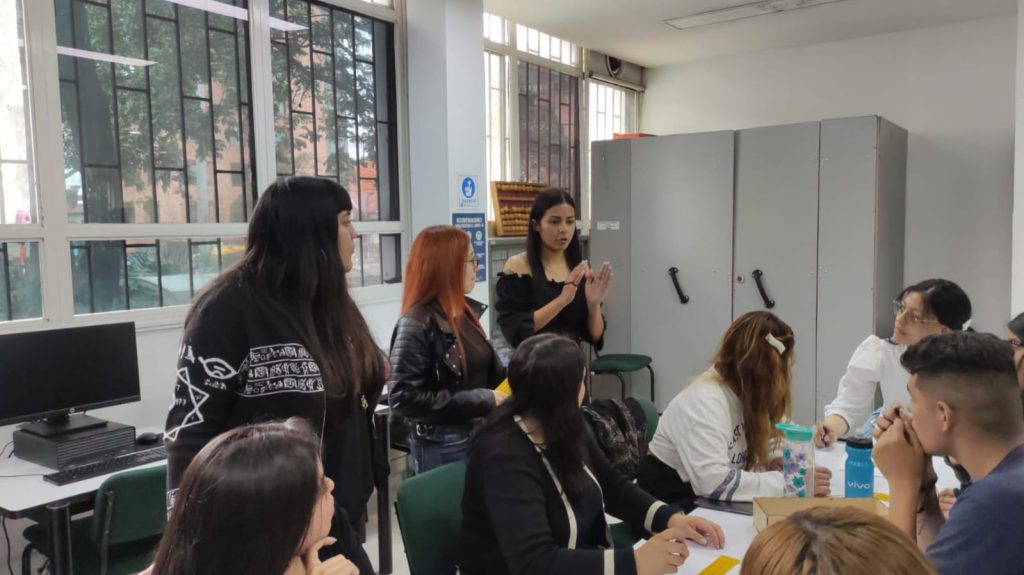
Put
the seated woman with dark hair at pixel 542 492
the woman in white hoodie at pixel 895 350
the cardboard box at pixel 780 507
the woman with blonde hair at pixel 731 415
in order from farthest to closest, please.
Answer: the woman in white hoodie at pixel 895 350 < the woman with blonde hair at pixel 731 415 < the cardboard box at pixel 780 507 < the seated woman with dark hair at pixel 542 492

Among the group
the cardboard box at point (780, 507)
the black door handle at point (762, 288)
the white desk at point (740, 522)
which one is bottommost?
the white desk at point (740, 522)

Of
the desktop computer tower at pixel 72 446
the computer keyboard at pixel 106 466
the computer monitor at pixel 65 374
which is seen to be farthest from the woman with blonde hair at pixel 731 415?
the computer monitor at pixel 65 374

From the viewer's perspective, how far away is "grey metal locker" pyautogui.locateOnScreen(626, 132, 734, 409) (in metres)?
4.56

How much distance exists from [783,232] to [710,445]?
288cm

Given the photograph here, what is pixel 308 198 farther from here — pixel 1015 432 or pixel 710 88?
pixel 710 88

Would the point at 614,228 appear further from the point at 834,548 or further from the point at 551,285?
the point at 834,548

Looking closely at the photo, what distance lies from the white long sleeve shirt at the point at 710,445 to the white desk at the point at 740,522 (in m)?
0.09

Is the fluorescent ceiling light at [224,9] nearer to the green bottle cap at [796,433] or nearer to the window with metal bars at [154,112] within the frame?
the window with metal bars at [154,112]

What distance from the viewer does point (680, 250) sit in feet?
15.5

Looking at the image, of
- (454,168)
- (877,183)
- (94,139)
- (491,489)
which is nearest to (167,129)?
(94,139)

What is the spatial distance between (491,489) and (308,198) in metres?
0.69

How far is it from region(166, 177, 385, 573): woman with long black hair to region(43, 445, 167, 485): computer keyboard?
1164 millimetres

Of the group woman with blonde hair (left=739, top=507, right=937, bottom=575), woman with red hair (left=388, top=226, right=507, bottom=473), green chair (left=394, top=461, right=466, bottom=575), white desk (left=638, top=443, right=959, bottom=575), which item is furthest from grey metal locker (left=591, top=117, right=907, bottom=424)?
woman with blonde hair (left=739, top=507, right=937, bottom=575)

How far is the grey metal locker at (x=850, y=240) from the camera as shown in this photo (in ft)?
13.5
